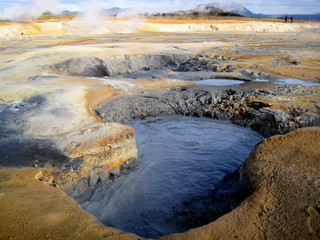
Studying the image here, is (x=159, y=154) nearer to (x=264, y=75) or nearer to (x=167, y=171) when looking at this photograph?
(x=167, y=171)

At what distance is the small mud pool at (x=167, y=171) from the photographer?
3116 millimetres

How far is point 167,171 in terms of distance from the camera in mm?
4043

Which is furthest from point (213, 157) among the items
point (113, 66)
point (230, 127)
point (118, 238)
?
point (113, 66)

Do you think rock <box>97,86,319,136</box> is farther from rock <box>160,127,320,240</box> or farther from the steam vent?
rock <box>160,127,320,240</box>

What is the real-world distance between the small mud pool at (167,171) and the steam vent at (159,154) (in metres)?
0.02

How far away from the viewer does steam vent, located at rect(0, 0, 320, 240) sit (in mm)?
2178

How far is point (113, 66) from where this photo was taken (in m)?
9.20

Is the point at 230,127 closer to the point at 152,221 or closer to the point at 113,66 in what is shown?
the point at 152,221

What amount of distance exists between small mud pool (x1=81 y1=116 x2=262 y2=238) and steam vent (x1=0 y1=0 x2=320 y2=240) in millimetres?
16

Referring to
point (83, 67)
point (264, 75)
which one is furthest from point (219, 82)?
point (83, 67)

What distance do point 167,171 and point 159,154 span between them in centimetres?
50

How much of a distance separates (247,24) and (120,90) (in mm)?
27122

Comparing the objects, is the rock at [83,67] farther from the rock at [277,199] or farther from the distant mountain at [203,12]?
the distant mountain at [203,12]

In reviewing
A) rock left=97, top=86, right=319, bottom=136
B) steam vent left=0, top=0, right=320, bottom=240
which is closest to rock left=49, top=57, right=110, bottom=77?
steam vent left=0, top=0, right=320, bottom=240
